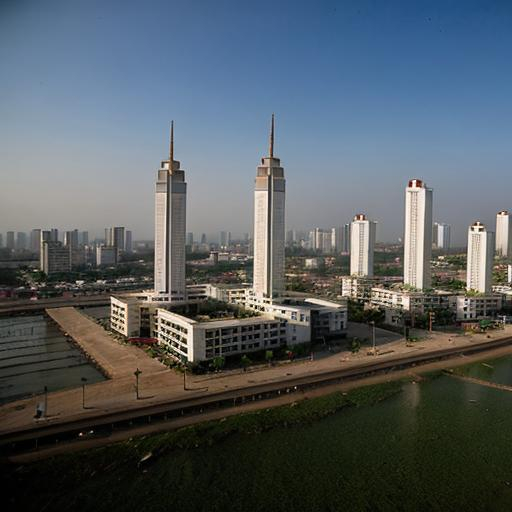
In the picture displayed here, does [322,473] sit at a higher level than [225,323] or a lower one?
lower

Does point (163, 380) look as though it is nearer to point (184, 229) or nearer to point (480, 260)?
point (184, 229)

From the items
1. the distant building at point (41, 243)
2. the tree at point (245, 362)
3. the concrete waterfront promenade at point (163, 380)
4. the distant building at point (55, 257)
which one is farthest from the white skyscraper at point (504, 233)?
the distant building at point (41, 243)

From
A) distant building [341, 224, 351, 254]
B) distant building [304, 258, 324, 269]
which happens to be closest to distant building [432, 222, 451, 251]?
distant building [341, 224, 351, 254]

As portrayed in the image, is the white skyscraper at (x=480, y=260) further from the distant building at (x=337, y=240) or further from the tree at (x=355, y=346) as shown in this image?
the distant building at (x=337, y=240)

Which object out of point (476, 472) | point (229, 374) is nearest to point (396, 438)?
point (476, 472)

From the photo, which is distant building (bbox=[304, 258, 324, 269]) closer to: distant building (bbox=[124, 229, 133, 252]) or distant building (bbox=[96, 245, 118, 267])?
distant building (bbox=[96, 245, 118, 267])

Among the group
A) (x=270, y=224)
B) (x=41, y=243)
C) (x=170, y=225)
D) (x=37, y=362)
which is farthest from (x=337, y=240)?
(x=37, y=362)
